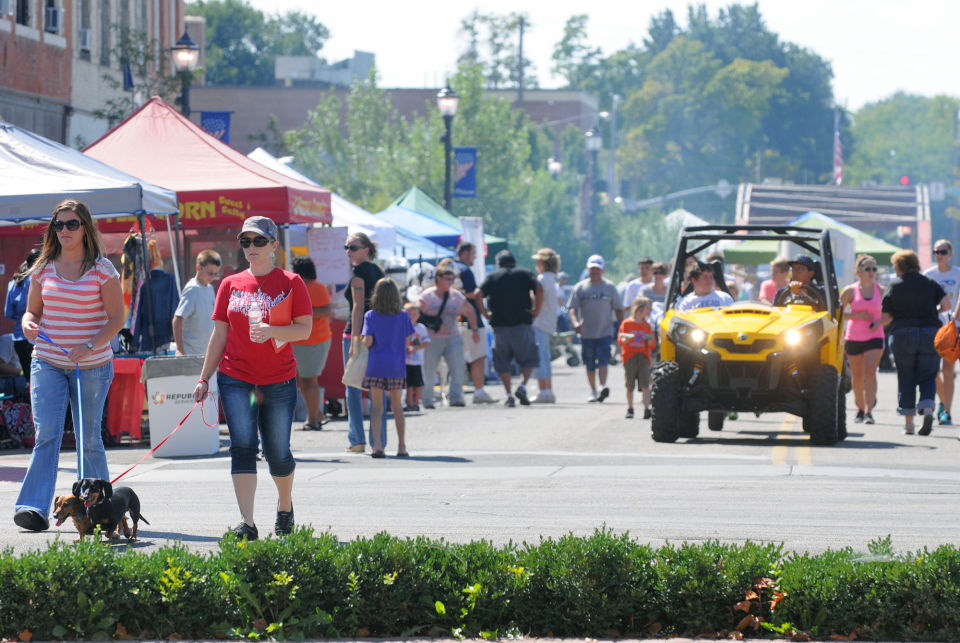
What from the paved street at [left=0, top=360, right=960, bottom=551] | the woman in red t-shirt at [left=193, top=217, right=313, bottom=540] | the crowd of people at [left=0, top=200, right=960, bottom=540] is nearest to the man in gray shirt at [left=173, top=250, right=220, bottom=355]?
the crowd of people at [left=0, top=200, right=960, bottom=540]

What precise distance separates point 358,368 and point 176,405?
1803 mm

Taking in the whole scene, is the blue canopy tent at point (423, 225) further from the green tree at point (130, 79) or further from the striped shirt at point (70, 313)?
the striped shirt at point (70, 313)

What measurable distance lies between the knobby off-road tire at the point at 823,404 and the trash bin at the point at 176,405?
5.39m

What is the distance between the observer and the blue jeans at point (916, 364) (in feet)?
54.8

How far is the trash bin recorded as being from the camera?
14.6 metres

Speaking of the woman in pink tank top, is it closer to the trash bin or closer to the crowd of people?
the crowd of people

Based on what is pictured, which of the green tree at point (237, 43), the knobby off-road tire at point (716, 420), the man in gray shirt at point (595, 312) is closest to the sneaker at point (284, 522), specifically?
the knobby off-road tire at point (716, 420)

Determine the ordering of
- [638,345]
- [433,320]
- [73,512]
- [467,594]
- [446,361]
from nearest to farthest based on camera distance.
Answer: [467,594] → [73,512] → [638,345] → [433,320] → [446,361]

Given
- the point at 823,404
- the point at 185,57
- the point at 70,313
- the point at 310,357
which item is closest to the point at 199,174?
the point at 310,357

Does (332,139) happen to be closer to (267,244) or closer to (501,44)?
(501,44)

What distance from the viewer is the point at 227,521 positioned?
32.7ft

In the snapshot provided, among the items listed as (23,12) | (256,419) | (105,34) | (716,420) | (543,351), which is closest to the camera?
(256,419)

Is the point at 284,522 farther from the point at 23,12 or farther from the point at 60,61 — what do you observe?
the point at 60,61

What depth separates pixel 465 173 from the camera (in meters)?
41.2
